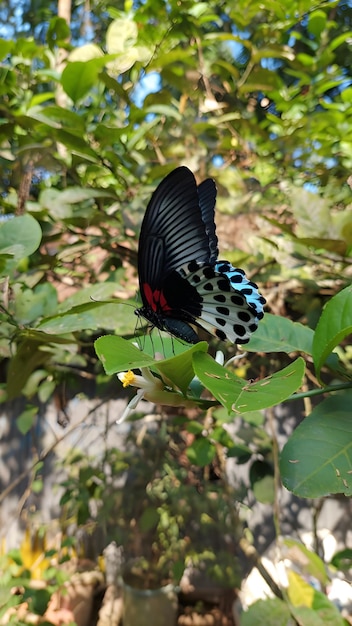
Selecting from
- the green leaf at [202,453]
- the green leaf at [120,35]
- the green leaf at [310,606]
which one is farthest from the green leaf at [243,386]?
the green leaf at [120,35]

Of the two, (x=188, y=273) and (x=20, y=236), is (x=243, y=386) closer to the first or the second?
(x=188, y=273)

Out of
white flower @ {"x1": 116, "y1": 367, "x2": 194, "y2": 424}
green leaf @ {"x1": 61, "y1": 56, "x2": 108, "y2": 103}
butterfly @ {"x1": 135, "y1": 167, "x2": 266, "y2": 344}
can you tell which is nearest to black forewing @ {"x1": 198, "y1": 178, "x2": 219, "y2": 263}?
butterfly @ {"x1": 135, "y1": 167, "x2": 266, "y2": 344}

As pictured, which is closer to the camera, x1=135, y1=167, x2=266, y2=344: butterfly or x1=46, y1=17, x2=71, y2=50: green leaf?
x1=135, y1=167, x2=266, y2=344: butterfly

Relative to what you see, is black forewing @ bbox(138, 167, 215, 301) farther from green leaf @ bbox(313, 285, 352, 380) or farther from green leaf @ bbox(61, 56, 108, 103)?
green leaf @ bbox(61, 56, 108, 103)

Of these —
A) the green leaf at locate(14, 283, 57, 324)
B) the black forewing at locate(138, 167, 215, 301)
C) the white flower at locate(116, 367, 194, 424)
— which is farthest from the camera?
the green leaf at locate(14, 283, 57, 324)

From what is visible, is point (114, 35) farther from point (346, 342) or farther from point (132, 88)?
point (346, 342)

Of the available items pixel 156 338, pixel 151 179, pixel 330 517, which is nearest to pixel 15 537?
pixel 330 517
